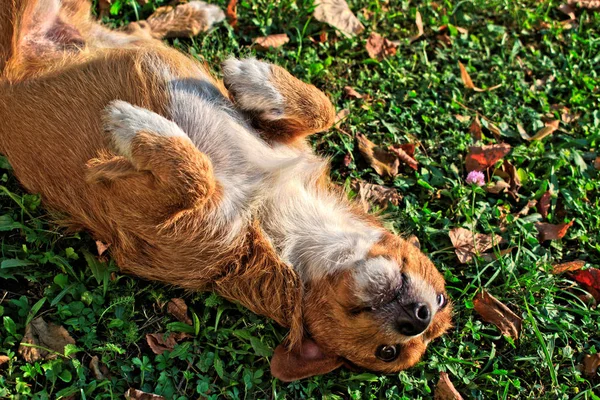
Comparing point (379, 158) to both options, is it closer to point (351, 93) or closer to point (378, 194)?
point (378, 194)

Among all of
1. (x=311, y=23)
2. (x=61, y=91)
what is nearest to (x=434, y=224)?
(x=311, y=23)

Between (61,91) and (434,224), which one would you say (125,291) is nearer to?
(61,91)

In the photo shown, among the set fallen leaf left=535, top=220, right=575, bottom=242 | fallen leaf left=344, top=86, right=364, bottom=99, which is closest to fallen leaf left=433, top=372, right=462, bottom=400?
fallen leaf left=535, top=220, right=575, bottom=242

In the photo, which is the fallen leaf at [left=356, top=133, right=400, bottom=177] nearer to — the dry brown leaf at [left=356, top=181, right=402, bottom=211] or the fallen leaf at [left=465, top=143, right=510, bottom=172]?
the dry brown leaf at [left=356, top=181, right=402, bottom=211]

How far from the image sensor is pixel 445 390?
4.32 m

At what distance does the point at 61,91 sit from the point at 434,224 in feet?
9.70

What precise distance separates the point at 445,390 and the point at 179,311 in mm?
1876

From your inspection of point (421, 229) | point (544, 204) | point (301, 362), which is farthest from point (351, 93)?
point (301, 362)

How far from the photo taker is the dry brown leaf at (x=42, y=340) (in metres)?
3.96

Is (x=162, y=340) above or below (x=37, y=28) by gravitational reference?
below

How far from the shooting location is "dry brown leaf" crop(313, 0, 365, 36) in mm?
5852

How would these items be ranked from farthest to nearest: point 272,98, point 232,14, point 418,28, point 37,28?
point 418,28, point 232,14, point 37,28, point 272,98

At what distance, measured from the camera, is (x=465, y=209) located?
203 inches

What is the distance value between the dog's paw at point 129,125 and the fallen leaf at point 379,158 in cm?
182
